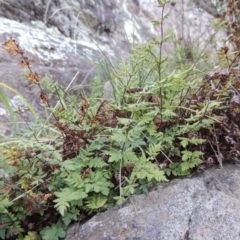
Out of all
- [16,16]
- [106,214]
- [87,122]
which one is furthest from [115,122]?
[16,16]

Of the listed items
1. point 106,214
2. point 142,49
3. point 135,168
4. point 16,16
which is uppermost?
point 16,16

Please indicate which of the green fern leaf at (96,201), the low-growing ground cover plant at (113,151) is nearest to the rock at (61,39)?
the low-growing ground cover plant at (113,151)

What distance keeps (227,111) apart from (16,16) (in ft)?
6.51

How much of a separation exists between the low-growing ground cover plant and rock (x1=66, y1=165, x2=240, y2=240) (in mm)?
49

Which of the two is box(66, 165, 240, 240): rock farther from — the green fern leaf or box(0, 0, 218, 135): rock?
box(0, 0, 218, 135): rock

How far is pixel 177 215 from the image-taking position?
4.09 feet

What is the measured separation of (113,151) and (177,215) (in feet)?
1.03

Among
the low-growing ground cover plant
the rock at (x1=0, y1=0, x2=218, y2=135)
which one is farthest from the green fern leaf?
the rock at (x1=0, y1=0, x2=218, y2=135)

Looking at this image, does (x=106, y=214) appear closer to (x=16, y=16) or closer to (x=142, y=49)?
(x=142, y=49)

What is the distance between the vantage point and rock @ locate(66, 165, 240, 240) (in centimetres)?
119

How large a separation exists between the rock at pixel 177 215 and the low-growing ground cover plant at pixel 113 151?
5 centimetres

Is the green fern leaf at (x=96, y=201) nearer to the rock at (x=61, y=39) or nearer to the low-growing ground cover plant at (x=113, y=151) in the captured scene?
the low-growing ground cover plant at (x=113, y=151)

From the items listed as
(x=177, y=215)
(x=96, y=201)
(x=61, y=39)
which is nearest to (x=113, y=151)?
(x=96, y=201)

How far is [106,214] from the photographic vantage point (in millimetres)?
1313
